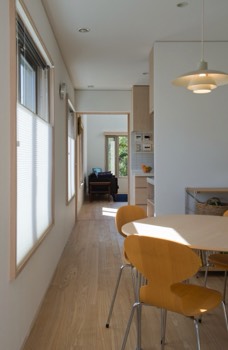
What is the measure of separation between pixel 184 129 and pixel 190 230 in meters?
2.07

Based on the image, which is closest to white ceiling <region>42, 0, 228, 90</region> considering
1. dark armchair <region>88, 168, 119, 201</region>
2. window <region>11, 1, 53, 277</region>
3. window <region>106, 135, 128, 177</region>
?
window <region>11, 1, 53, 277</region>

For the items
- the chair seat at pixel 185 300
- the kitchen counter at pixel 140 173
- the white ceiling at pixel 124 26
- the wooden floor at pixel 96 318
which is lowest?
the wooden floor at pixel 96 318

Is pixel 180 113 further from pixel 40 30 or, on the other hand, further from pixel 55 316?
pixel 55 316

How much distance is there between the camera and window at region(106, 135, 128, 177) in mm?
12133

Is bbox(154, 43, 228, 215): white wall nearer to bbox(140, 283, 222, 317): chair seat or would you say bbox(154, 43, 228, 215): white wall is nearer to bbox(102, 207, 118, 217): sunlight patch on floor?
bbox(140, 283, 222, 317): chair seat

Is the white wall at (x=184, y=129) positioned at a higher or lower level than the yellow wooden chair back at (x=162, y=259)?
higher

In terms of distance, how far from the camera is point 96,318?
9.18 feet


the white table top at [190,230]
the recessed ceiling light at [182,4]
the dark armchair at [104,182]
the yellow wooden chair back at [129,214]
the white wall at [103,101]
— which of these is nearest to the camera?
the white table top at [190,230]

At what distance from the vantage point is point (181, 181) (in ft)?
13.8

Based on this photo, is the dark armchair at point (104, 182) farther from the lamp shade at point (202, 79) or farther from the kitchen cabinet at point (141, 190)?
the lamp shade at point (202, 79)

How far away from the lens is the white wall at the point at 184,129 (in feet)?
13.7

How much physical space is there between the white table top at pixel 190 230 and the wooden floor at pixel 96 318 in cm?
76

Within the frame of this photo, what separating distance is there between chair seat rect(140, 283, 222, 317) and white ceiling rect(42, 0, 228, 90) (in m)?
2.45

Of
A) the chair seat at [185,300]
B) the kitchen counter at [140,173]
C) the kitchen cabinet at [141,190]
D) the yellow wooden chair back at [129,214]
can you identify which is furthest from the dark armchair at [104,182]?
the chair seat at [185,300]
